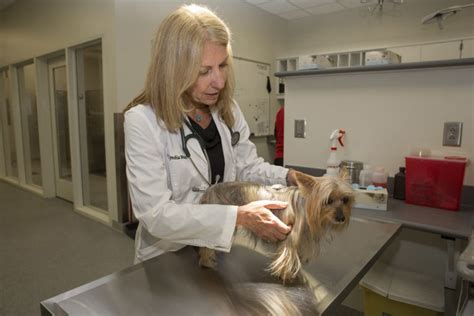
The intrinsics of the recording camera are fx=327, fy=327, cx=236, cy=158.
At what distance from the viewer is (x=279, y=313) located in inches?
32.3

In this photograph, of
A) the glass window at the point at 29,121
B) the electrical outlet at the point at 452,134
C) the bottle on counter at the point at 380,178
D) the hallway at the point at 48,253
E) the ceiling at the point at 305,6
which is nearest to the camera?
the electrical outlet at the point at 452,134

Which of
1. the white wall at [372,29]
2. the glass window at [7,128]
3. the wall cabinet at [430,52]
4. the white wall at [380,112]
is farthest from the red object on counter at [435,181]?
the glass window at [7,128]

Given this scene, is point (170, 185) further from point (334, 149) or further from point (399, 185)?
point (399, 185)

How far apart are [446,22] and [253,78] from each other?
2872 millimetres

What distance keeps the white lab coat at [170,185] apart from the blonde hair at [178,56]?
0.18 feet

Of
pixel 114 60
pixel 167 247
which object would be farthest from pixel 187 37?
pixel 114 60

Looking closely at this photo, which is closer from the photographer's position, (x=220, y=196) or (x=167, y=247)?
(x=220, y=196)

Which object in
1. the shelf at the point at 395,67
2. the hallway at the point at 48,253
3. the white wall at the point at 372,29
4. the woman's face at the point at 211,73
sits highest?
the white wall at the point at 372,29

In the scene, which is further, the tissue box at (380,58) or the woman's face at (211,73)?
the tissue box at (380,58)

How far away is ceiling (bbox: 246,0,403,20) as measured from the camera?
5133 millimetres

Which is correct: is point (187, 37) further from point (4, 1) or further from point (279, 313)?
point (4, 1)

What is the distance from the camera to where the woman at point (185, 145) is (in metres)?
0.92

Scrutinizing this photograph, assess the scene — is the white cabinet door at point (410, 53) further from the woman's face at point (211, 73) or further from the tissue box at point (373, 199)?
the woman's face at point (211, 73)

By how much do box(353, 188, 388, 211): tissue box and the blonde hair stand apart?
1114 mm
